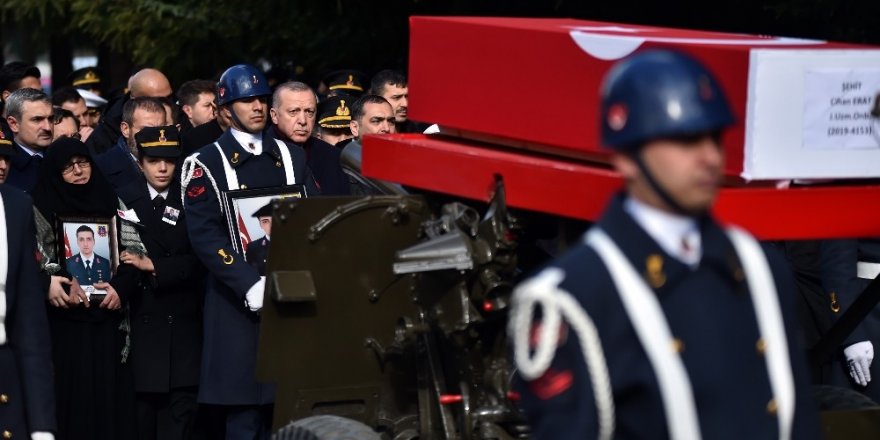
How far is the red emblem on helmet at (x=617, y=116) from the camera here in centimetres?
354

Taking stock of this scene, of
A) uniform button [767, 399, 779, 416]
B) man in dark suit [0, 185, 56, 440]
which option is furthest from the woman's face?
uniform button [767, 399, 779, 416]

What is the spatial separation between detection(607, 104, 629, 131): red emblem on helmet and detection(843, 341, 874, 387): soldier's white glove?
4683 millimetres

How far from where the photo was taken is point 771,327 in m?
3.79

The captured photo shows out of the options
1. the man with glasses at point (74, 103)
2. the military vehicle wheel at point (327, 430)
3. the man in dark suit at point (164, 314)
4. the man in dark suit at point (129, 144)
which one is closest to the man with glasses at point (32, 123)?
the man in dark suit at point (129, 144)

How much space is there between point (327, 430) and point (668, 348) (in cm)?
269

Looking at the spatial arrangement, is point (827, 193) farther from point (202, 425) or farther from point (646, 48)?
point (202, 425)

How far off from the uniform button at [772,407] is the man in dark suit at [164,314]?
16.9 feet

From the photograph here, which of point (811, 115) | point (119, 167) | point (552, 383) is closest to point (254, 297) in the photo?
point (119, 167)

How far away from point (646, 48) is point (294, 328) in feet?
6.00

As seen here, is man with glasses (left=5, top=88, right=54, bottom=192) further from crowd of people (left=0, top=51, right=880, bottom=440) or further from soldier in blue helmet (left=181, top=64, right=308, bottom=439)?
soldier in blue helmet (left=181, top=64, right=308, bottom=439)

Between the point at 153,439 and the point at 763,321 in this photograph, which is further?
the point at 153,439

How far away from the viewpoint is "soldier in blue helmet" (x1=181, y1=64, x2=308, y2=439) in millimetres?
7969

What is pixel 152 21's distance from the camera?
1393 cm

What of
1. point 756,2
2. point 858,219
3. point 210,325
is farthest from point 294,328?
point 756,2
